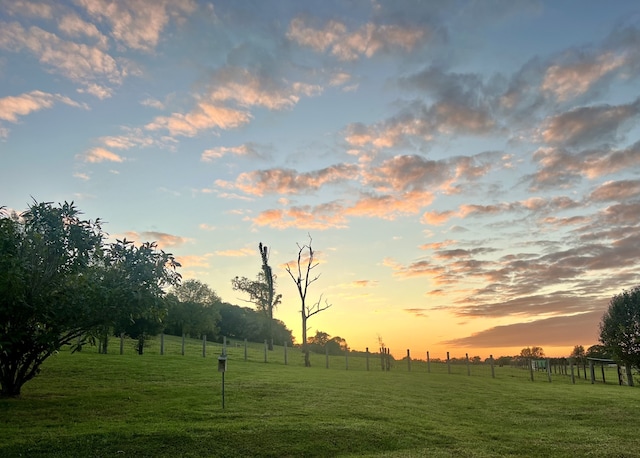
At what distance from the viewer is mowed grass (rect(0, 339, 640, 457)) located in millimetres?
16391

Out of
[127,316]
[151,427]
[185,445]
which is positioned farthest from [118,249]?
[185,445]

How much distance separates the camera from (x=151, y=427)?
1759cm

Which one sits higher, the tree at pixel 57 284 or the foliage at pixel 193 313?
the foliage at pixel 193 313

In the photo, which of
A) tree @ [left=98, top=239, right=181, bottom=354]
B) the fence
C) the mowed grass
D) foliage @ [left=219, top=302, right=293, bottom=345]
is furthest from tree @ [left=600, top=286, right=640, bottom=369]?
foliage @ [left=219, top=302, right=293, bottom=345]

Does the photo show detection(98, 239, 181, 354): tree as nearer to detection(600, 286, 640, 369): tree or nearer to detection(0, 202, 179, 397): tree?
detection(0, 202, 179, 397): tree

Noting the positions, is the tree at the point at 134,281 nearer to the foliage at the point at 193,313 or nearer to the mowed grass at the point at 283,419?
the mowed grass at the point at 283,419

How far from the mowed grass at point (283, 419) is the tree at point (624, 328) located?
2021cm

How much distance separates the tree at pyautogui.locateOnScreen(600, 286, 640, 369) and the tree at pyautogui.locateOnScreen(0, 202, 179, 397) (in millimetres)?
45305

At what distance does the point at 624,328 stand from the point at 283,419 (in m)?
45.3

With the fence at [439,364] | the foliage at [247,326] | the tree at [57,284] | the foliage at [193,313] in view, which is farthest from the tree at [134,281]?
the foliage at [247,326]

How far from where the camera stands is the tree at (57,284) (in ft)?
68.4

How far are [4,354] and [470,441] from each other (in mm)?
19176

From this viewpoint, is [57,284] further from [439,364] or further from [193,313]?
[193,313]

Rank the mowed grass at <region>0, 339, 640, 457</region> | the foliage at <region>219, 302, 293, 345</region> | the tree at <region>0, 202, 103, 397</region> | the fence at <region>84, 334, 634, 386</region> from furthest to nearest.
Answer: the foliage at <region>219, 302, 293, 345</region>, the fence at <region>84, 334, 634, 386</region>, the tree at <region>0, 202, 103, 397</region>, the mowed grass at <region>0, 339, 640, 457</region>
